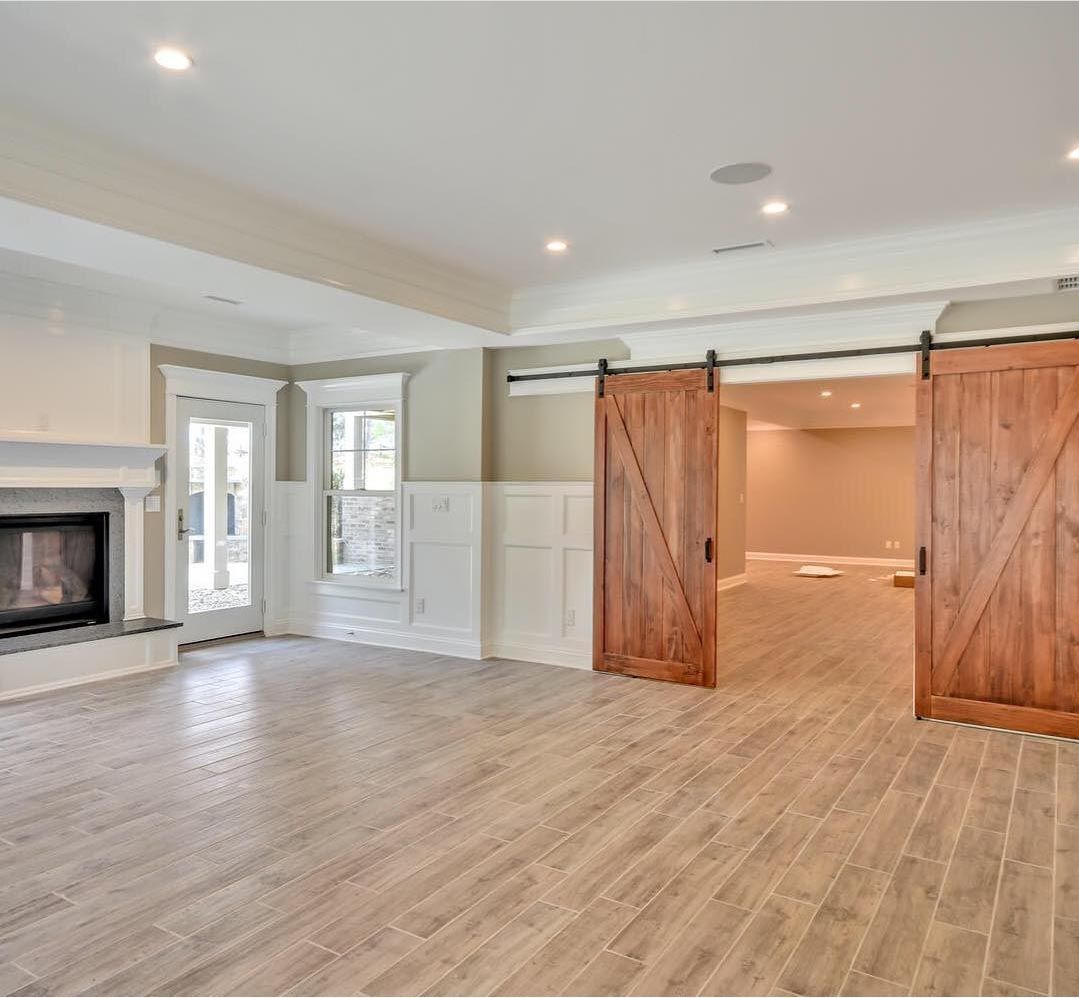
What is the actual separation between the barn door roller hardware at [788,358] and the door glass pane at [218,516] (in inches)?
102

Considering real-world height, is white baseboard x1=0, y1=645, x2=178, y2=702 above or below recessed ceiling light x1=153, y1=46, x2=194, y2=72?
below

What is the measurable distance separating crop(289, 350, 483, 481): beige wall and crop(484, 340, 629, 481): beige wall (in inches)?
4.9

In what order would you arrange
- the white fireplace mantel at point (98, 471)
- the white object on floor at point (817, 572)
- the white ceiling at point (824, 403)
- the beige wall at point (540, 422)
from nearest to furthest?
1. the white fireplace mantel at point (98, 471)
2. the beige wall at point (540, 422)
3. the white ceiling at point (824, 403)
4. the white object on floor at point (817, 572)

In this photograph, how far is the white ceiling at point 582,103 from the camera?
2.53 metres

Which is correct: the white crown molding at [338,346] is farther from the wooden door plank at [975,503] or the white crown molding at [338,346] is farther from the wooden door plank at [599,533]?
the wooden door plank at [975,503]

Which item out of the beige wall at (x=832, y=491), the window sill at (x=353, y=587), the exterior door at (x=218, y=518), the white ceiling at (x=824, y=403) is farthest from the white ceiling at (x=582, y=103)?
the beige wall at (x=832, y=491)

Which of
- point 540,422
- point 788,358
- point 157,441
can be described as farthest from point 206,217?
point 788,358

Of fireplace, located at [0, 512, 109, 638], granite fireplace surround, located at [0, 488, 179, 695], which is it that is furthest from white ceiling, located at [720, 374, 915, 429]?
fireplace, located at [0, 512, 109, 638]

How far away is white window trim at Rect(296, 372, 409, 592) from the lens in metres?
6.91

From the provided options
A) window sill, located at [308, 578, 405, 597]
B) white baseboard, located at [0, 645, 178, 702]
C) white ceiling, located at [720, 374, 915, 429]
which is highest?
white ceiling, located at [720, 374, 915, 429]

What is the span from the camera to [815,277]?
4.89 m

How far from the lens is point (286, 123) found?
324 cm

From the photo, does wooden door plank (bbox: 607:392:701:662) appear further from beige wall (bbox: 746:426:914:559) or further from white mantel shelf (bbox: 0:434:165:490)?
beige wall (bbox: 746:426:914:559)

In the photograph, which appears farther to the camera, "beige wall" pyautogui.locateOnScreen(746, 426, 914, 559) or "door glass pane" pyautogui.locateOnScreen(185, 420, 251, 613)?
"beige wall" pyautogui.locateOnScreen(746, 426, 914, 559)
